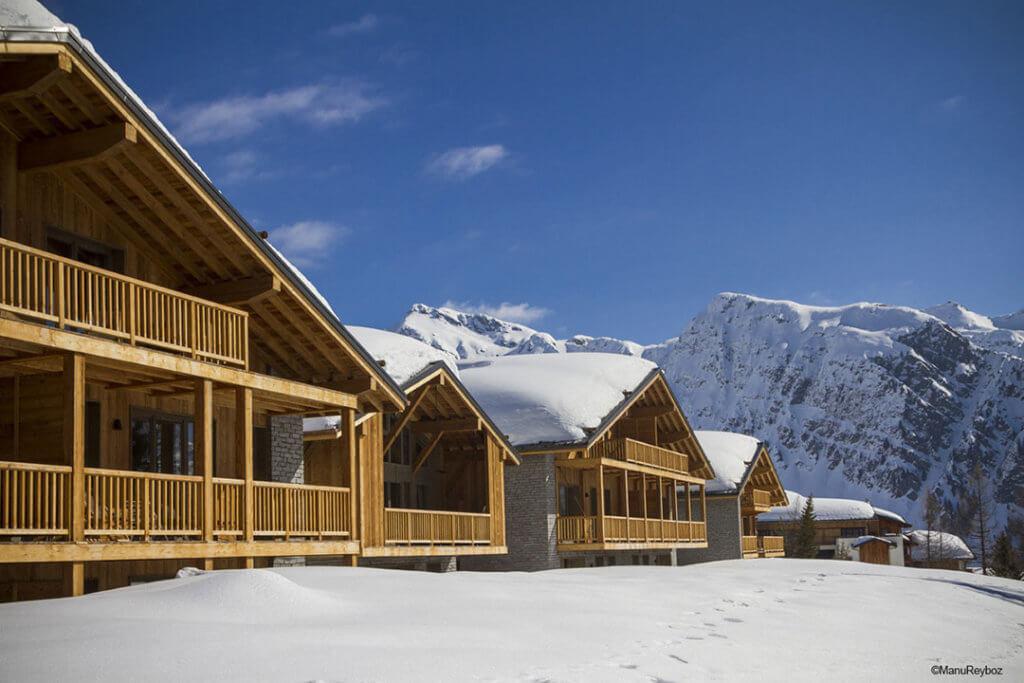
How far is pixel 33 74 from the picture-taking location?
15664 millimetres

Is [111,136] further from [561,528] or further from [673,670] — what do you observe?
Result: [561,528]

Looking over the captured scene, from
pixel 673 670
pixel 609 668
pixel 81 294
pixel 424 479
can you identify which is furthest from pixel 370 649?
pixel 424 479

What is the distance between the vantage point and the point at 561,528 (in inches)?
1373

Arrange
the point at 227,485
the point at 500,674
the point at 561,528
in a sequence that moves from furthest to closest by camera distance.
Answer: the point at 561,528 < the point at 227,485 < the point at 500,674

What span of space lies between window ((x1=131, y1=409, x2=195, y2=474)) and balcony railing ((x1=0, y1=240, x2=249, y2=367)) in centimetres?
136

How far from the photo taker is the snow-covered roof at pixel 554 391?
34.8 meters

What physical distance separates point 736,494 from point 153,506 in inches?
1541

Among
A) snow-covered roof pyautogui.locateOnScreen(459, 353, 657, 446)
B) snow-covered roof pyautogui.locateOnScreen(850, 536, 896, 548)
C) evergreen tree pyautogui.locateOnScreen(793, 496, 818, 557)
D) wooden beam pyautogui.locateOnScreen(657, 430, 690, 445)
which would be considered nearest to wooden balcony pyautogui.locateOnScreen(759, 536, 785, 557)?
evergreen tree pyautogui.locateOnScreen(793, 496, 818, 557)

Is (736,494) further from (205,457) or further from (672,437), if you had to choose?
(205,457)

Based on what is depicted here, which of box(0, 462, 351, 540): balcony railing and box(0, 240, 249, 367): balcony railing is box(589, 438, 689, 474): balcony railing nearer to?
box(0, 462, 351, 540): balcony railing

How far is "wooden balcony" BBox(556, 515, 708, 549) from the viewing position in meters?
35.1

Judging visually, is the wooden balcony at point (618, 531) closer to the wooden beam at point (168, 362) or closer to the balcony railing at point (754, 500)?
the balcony railing at point (754, 500)

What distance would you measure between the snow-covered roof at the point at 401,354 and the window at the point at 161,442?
6.76m

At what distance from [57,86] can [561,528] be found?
22024 mm
